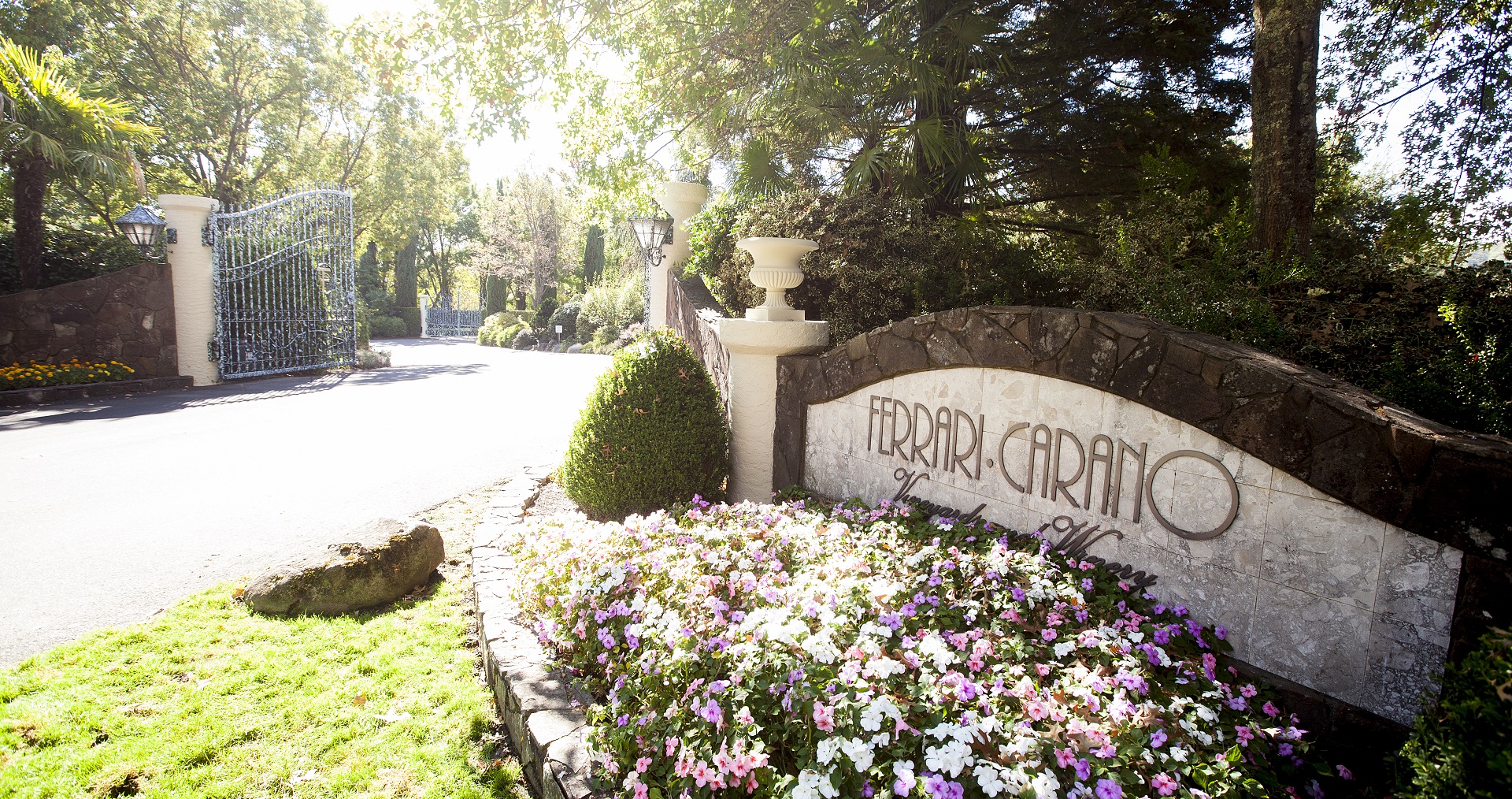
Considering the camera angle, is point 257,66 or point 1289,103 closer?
point 1289,103

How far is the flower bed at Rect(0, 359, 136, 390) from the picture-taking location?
8.79 m

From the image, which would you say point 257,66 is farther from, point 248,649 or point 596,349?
point 248,649

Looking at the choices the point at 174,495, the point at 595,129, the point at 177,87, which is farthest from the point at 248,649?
the point at 177,87

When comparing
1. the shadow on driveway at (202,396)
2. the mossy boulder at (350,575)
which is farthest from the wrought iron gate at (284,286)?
the mossy boulder at (350,575)

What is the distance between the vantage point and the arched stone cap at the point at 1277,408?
192 cm

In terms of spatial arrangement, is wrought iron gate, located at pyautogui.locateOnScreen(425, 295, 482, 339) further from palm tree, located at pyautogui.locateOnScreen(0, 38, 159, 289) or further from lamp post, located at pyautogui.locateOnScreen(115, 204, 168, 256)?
palm tree, located at pyautogui.locateOnScreen(0, 38, 159, 289)

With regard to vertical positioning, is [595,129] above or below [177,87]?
below

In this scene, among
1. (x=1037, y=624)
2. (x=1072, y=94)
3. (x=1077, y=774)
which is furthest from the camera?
(x=1072, y=94)

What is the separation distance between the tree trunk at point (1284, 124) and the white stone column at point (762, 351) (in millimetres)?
2859

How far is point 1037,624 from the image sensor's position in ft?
8.27

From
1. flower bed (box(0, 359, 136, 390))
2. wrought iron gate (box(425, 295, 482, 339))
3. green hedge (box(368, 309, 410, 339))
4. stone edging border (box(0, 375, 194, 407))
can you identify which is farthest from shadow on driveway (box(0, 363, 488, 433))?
wrought iron gate (box(425, 295, 482, 339))

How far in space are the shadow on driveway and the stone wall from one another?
843 mm

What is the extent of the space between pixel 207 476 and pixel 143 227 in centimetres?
736

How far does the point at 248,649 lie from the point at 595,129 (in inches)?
282
